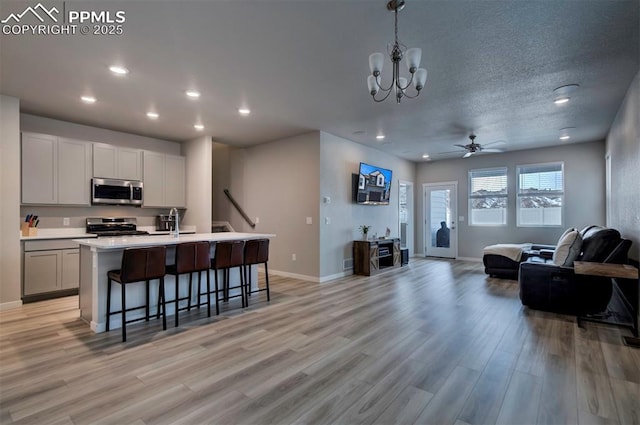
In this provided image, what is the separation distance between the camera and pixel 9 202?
412cm

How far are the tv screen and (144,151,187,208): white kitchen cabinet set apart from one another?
3725 mm

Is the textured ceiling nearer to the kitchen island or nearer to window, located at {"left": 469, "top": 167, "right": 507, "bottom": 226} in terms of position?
the kitchen island

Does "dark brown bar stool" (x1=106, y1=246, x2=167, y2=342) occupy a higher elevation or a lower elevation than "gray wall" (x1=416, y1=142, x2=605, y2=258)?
lower

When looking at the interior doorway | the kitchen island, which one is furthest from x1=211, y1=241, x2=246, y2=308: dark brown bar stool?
the interior doorway

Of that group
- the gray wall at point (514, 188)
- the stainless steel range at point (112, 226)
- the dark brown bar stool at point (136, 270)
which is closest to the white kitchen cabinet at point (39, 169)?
the stainless steel range at point (112, 226)

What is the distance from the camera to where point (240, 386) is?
89.0 inches

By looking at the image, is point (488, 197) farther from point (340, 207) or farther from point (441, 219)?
point (340, 207)

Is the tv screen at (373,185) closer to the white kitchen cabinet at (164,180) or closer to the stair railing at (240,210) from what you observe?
the stair railing at (240,210)

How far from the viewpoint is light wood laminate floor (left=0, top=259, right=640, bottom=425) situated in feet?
6.44

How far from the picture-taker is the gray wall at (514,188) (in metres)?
6.66

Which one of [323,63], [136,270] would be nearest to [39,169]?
[136,270]

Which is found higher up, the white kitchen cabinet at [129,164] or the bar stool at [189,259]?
the white kitchen cabinet at [129,164]

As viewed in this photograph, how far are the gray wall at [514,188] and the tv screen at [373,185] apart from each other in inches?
89.6

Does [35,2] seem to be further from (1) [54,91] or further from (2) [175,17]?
(1) [54,91]
